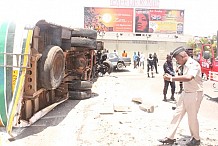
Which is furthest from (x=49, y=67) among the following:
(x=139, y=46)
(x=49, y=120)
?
(x=139, y=46)

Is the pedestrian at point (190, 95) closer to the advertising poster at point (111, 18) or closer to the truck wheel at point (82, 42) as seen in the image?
the truck wheel at point (82, 42)

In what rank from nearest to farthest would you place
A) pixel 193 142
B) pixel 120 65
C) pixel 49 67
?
pixel 193 142 < pixel 49 67 < pixel 120 65

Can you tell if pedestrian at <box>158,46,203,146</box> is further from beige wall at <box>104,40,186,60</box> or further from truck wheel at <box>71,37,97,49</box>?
beige wall at <box>104,40,186,60</box>

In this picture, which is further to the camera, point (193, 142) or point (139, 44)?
point (139, 44)

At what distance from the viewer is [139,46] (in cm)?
3984

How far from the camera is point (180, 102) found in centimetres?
499

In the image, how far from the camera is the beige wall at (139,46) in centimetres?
3931

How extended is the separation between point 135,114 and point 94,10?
44.9 metres

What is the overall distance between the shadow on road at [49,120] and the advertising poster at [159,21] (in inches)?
1705

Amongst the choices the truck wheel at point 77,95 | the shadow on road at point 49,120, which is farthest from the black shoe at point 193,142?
the truck wheel at point 77,95

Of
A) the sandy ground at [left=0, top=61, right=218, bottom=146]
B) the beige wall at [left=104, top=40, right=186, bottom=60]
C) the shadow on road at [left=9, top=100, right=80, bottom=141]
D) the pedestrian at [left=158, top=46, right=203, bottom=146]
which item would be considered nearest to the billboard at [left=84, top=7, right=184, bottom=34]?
the beige wall at [left=104, top=40, right=186, bottom=60]

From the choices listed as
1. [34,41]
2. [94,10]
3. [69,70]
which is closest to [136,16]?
[94,10]

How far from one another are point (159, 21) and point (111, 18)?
8.40 meters

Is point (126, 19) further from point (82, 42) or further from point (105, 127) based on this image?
point (105, 127)
